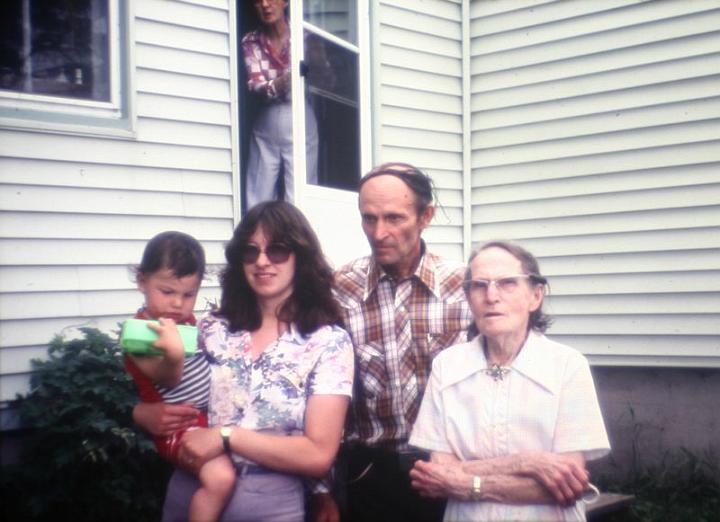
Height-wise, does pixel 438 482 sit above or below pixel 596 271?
below

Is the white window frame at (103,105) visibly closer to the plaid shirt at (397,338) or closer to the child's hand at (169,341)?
the plaid shirt at (397,338)

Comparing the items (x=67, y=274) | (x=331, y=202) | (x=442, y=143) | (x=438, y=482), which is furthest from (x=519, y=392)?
(x=442, y=143)

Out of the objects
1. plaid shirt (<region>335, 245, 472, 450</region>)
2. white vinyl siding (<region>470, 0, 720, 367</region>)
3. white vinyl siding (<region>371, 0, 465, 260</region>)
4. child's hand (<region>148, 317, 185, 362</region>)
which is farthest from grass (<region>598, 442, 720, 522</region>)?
child's hand (<region>148, 317, 185, 362</region>)

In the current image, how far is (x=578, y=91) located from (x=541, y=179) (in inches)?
26.9

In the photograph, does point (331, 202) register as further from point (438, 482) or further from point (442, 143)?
point (438, 482)

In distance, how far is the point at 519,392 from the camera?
105 inches

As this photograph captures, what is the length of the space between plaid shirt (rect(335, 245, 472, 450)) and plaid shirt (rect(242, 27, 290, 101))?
2820 mm

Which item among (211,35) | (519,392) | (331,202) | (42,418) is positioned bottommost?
(42,418)

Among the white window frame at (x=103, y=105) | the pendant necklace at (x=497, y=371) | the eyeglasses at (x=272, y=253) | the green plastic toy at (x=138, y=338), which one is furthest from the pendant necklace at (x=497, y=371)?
the white window frame at (x=103, y=105)

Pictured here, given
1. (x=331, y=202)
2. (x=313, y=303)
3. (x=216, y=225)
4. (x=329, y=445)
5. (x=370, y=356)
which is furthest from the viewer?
(x=331, y=202)

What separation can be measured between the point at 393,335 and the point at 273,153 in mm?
2921

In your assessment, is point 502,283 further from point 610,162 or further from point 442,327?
point 610,162

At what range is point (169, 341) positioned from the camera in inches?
97.9

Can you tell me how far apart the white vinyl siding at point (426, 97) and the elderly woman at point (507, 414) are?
3.57m
